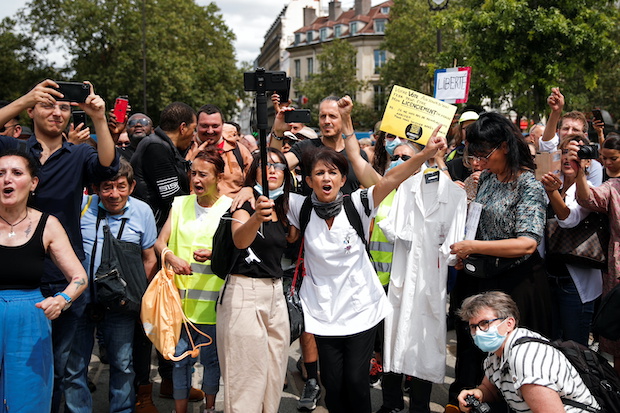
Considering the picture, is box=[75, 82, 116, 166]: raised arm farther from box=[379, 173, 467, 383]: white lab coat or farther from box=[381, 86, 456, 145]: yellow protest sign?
box=[379, 173, 467, 383]: white lab coat

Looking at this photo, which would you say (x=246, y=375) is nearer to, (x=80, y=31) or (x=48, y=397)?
(x=48, y=397)

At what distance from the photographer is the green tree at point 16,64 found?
33812 mm

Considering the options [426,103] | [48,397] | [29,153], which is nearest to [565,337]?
[426,103]

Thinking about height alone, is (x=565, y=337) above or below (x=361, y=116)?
below

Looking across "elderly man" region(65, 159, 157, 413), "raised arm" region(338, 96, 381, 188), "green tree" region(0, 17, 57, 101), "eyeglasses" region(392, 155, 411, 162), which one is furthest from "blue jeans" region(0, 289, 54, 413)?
"green tree" region(0, 17, 57, 101)

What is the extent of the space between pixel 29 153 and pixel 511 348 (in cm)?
311

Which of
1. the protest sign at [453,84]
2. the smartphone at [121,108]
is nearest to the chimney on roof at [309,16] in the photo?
the protest sign at [453,84]

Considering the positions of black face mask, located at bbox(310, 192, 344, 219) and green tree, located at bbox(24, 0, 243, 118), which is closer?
black face mask, located at bbox(310, 192, 344, 219)

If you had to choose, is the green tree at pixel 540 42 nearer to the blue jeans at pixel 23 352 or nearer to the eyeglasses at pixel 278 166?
the eyeglasses at pixel 278 166

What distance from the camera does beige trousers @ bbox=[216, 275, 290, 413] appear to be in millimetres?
3680

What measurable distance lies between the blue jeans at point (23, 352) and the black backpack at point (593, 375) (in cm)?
278

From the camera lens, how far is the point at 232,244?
371 centimetres

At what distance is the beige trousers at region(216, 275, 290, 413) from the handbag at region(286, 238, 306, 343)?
15 centimetres

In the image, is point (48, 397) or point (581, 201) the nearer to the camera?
point (48, 397)
